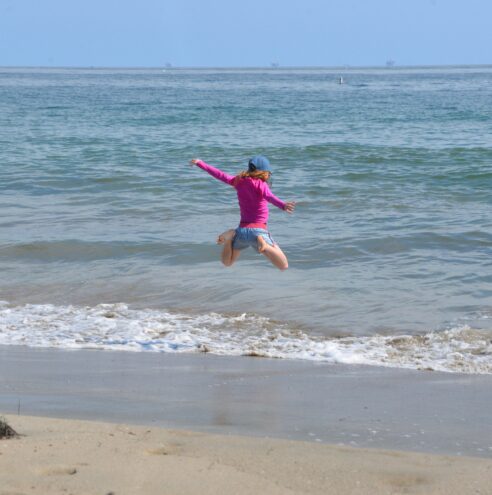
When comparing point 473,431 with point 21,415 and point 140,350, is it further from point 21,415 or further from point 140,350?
point 140,350

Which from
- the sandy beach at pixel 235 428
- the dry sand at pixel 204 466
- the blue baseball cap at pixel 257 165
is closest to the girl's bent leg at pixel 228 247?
the blue baseball cap at pixel 257 165

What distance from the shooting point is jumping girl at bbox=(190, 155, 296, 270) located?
8062 mm

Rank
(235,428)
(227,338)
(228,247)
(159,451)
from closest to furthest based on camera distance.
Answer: (159,451) < (235,428) < (228,247) < (227,338)

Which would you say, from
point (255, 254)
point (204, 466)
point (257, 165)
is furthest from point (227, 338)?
point (204, 466)

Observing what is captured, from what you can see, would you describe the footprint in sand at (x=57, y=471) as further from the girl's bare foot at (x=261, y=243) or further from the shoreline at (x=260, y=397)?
the girl's bare foot at (x=261, y=243)

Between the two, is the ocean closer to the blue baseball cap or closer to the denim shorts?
the denim shorts

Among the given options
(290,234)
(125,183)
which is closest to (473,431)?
(290,234)

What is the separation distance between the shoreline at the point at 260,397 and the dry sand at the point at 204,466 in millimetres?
264

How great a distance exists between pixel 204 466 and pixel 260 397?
5.54ft

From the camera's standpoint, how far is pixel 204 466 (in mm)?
4211

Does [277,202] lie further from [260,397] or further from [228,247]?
[260,397]

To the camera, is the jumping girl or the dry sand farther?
the jumping girl

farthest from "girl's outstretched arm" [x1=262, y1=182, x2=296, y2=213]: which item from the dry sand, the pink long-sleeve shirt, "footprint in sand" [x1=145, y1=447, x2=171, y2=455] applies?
"footprint in sand" [x1=145, y1=447, x2=171, y2=455]

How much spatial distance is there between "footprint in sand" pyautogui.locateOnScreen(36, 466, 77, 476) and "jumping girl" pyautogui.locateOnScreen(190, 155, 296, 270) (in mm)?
4164
